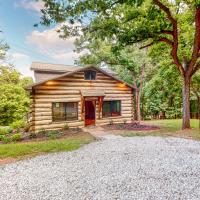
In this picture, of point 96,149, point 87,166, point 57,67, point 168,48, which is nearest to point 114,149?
point 96,149

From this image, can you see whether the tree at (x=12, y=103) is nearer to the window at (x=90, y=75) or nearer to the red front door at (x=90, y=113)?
the red front door at (x=90, y=113)

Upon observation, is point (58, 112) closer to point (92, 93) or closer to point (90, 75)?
point (92, 93)

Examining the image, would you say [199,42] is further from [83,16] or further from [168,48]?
[83,16]

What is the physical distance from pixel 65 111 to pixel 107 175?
917 cm

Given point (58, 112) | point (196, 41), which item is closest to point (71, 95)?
point (58, 112)

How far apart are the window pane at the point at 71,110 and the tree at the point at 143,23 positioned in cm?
543

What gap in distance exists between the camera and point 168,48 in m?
13.8

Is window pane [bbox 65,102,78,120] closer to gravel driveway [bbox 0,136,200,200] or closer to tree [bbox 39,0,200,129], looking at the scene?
tree [bbox 39,0,200,129]

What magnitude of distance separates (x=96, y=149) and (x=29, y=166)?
111 inches

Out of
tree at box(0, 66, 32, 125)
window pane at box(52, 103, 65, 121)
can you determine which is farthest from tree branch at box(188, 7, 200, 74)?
tree at box(0, 66, 32, 125)

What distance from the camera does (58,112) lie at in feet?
44.2

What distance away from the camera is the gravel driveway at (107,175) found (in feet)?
13.4

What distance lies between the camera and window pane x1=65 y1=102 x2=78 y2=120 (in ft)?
45.4

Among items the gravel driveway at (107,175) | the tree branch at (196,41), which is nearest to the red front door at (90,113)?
the gravel driveway at (107,175)
